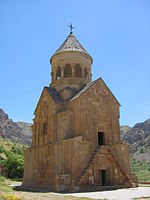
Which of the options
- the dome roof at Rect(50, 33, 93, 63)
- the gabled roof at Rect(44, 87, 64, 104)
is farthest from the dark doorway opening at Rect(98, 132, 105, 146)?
the dome roof at Rect(50, 33, 93, 63)

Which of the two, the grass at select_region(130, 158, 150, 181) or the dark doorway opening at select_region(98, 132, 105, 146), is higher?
the dark doorway opening at select_region(98, 132, 105, 146)

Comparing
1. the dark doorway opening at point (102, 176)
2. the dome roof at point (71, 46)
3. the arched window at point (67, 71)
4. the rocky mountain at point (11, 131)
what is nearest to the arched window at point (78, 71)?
the arched window at point (67, 71)

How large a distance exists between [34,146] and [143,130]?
6429cm

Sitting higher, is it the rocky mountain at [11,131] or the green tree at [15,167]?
the rocky mountain at [11,131]

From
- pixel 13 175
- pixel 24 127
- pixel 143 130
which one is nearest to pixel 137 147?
pixel 143 130

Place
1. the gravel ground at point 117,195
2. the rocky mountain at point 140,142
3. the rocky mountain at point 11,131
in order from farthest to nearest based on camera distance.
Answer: the rocky mountain at point 11,131 < the rocky mountain at point 140,142 < the gravel ground at point 117,195

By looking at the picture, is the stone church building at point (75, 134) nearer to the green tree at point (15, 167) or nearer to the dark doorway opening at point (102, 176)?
the dark doorway opening at point (102, 176)

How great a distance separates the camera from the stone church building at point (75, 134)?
18703 mm

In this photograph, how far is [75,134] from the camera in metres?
20.3

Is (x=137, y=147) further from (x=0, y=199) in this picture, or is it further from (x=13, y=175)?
(x=0, y=199)

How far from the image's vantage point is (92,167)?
61.3 ft

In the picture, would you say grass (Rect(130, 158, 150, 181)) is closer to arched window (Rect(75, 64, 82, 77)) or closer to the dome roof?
arched window (Rect(75, 64, 82, 77))

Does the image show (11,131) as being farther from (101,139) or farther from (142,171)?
(101,139)

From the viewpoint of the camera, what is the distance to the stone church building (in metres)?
18.7
